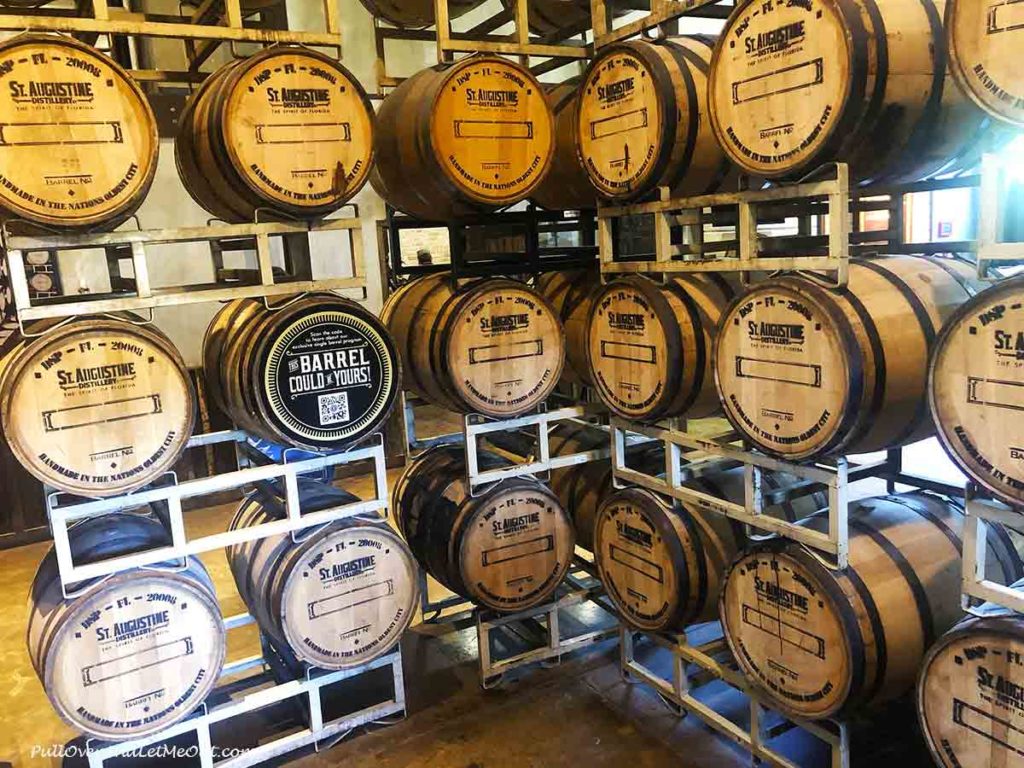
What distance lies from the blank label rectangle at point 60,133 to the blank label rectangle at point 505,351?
1823mm

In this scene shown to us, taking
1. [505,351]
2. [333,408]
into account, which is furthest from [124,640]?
[505,351]

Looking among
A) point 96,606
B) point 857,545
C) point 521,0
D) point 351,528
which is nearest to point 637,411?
point 857,545

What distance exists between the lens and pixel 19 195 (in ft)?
9.93

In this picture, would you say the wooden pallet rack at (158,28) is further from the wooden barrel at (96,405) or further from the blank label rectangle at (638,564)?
the blank label rectangle at (638,564)

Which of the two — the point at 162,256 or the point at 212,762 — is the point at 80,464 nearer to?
the point at 212,762

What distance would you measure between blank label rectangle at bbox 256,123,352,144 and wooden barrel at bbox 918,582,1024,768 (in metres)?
3.02

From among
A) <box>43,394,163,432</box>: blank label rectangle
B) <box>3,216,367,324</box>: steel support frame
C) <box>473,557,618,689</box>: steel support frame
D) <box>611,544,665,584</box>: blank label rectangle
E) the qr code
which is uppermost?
<box>3,216,367,324</box>: steel support frame

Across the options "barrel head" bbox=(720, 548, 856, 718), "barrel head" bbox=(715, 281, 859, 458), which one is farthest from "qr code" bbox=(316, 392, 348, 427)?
"barrel head" bbox=(720, 548, 856, 718)

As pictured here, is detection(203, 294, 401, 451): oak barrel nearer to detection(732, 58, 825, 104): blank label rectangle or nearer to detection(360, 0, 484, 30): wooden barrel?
detection(732, 58, 825, 104): blank label rectangle

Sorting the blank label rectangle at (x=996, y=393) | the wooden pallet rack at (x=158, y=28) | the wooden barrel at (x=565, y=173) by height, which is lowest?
the blank label rectangle at (x=996, y=393)

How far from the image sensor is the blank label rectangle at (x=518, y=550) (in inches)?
174

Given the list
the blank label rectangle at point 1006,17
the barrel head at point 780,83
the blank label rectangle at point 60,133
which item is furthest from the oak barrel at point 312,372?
the blank label rectangle at point 1006,17

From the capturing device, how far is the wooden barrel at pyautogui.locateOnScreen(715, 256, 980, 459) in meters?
2.86

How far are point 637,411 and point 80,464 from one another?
7.96ft
